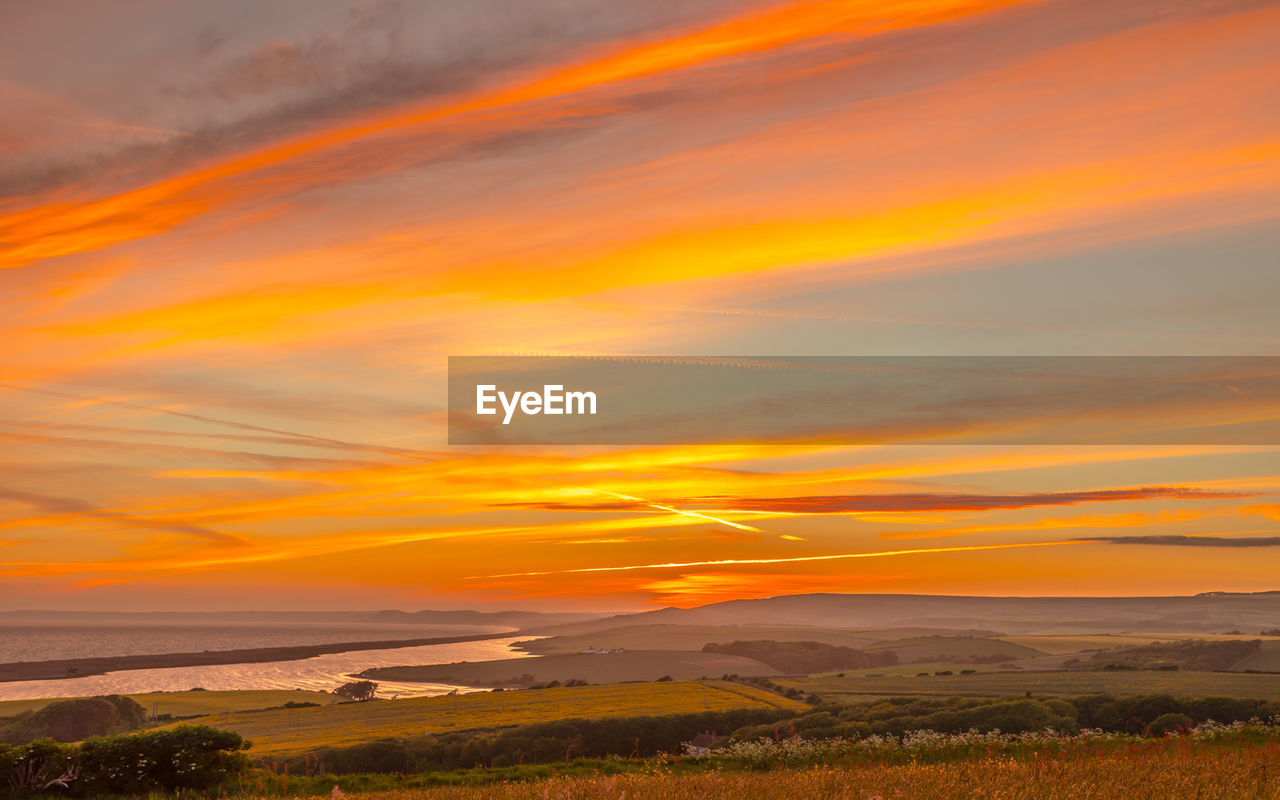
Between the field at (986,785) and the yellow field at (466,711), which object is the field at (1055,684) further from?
the field at (986,785)

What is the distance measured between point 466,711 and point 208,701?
2578 inches

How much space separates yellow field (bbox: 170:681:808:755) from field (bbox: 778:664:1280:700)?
1433 cm

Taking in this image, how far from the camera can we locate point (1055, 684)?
336ft

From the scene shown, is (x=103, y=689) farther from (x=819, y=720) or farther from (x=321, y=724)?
(x=819, y=720)

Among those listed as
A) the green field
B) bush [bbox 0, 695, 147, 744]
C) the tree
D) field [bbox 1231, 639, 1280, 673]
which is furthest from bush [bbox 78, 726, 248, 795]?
field [bbox 1231, 639, 1280, 673]

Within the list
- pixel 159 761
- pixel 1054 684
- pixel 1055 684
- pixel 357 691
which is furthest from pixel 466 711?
pixel 159 761

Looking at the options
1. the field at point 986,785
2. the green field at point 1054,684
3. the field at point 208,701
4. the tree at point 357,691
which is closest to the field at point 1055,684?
the green field at point 1054,684

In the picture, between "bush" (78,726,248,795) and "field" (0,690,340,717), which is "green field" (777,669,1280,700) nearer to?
"bush" (78,726,248,795)

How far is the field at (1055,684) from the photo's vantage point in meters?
89.3

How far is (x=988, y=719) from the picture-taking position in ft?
Result: 209

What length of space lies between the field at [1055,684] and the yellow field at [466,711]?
564 inches

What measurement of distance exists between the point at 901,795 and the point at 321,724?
326ft

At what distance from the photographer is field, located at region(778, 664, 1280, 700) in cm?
8931

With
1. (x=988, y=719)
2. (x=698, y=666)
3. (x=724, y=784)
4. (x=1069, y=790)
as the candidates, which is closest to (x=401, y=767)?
(x=988, y=719)
